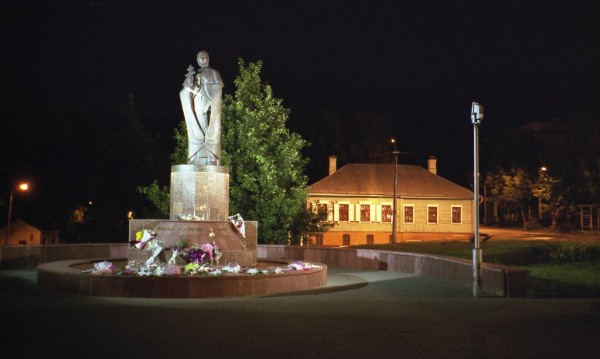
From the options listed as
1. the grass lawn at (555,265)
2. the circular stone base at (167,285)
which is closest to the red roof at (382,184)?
the grass lawn at (555,265)

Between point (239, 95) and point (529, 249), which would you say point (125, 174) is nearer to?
point (239, 95)

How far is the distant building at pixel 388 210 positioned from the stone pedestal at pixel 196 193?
29.7m

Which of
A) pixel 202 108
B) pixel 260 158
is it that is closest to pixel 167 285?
pixel 202 108

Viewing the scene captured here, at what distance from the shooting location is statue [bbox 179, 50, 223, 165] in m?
19.3

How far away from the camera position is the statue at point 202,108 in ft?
63.4

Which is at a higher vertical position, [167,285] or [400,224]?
[400,224]

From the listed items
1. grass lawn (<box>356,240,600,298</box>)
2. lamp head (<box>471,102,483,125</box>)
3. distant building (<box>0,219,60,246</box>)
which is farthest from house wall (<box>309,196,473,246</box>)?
lamp head (<box>471,102,483,125</box>)

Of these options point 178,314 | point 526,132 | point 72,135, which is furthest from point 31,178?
point 526,132

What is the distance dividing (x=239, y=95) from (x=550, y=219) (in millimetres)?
39364

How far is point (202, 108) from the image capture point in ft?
63.8

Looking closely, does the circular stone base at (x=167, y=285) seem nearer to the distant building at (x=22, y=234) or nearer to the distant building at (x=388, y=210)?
the distant building at (x=22, y=234)

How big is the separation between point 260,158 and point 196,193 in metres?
12.9

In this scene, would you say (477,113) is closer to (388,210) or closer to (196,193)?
(196,193)

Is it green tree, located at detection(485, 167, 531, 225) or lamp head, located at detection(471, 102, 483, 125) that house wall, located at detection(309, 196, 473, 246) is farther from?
lamp head, located at detection(471, 102, 483, 125)
